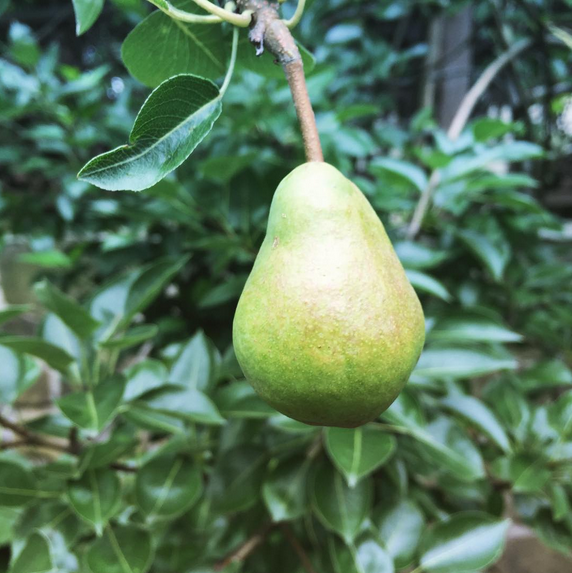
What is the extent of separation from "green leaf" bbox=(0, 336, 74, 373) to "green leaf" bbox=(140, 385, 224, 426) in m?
0.10

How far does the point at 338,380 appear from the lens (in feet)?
0.67

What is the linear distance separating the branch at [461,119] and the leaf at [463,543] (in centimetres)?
42

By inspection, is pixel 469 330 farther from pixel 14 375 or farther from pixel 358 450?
pixel 14 375

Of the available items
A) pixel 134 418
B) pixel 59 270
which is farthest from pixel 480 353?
pixel 59 270

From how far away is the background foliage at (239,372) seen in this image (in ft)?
1.70

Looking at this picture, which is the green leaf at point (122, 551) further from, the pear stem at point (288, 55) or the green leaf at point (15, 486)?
the pear stem at point (288, 55)

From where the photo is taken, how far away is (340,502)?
54cm

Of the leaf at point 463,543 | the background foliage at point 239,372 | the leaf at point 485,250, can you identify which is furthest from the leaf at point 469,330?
the leaf at point 463,543

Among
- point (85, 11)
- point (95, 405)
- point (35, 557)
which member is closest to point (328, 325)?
point (85, 11)

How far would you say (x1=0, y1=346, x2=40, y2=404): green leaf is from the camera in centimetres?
59

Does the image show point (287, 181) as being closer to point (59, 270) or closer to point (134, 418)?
point (134, 418)

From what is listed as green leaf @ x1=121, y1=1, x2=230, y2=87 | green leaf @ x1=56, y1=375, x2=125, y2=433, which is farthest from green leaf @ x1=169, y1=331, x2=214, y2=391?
green leaf @ x1=121, y1=1, x2=230, y2=87

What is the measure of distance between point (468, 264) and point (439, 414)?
1.21ft

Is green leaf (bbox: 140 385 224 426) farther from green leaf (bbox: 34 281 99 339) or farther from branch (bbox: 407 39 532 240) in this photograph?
branch (bbox: 407 39 532 240)
